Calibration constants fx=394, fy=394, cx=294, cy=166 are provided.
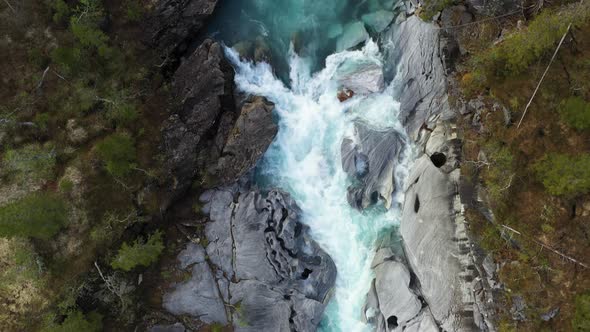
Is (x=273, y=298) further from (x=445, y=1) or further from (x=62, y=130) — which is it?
(x=445, y=1)

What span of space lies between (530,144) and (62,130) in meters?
25.9

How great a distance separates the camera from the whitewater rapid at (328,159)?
84.7 ft

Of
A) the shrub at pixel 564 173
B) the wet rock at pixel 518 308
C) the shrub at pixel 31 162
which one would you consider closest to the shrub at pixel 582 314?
the wet rock at pixel 518 308

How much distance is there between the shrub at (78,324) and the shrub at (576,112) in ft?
88.1

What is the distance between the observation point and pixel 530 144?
19.0m

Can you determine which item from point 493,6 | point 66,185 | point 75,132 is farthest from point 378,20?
point 66,185

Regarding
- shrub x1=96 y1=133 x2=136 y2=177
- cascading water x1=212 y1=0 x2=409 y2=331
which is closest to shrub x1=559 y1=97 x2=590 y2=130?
cascading water x1=212 y1=0 x2=409 y2=331

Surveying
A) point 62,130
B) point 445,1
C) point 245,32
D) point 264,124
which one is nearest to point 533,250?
point 445,1

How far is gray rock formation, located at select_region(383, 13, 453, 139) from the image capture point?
22778mm

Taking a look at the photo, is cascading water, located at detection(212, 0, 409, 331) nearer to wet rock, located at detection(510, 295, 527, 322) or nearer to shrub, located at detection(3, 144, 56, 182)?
wet rock, located at detection(510, 295, 527, 322)

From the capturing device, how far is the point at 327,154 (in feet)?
86.8

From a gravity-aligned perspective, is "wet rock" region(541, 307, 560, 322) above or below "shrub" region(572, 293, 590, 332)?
below

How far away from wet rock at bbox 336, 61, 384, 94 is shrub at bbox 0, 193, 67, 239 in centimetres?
1886

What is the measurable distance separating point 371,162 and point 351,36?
864cm
